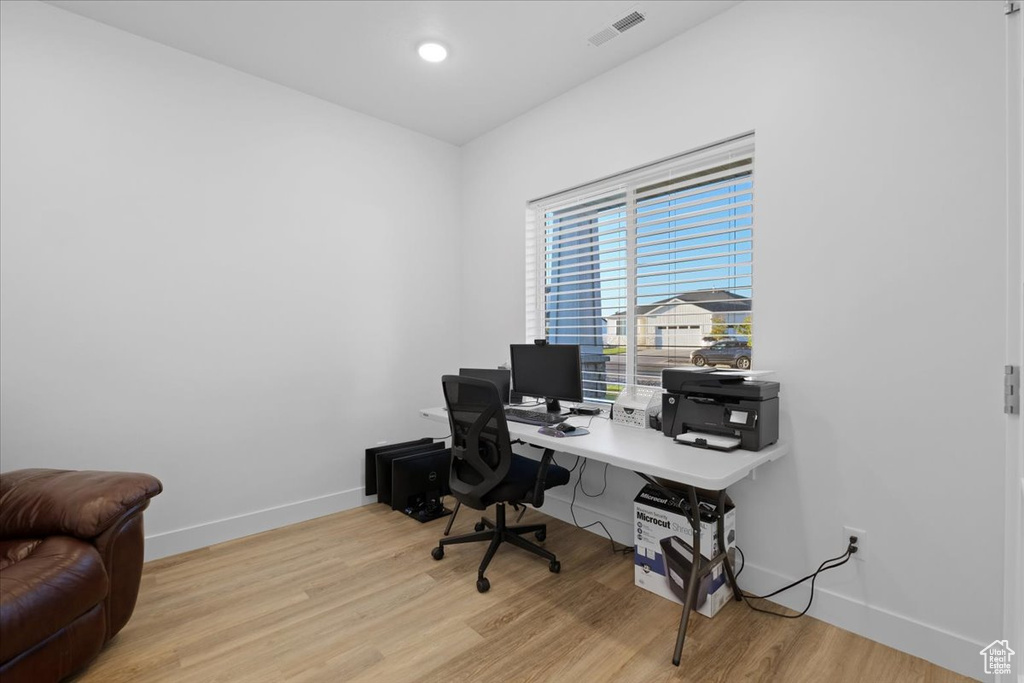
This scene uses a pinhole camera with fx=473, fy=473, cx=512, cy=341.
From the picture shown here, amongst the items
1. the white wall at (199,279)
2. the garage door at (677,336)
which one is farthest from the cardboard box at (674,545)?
the white wall at (199,279)

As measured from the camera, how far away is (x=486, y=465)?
2.42 meters

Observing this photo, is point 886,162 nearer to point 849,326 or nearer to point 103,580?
point 849,326

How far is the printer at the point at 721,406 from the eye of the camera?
81.7 inches

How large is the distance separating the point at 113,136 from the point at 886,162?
3.83 metres

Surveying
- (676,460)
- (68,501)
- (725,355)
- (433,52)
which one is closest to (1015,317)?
(676,460)

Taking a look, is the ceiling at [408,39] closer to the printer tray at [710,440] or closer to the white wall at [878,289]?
the white wall at [878,289]

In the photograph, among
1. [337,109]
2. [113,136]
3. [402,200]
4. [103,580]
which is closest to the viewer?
[103,580]

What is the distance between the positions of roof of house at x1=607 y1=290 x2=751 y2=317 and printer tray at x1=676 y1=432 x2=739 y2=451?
74cm

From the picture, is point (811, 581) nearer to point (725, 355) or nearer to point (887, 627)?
point (887, 627)

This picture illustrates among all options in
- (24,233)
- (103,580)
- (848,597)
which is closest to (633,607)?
(848,597)

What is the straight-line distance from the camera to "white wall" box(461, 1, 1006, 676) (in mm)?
1773

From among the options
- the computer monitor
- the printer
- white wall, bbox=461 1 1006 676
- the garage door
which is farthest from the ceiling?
the printer

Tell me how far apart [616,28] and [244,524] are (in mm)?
3709

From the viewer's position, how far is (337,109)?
11.4 feet
